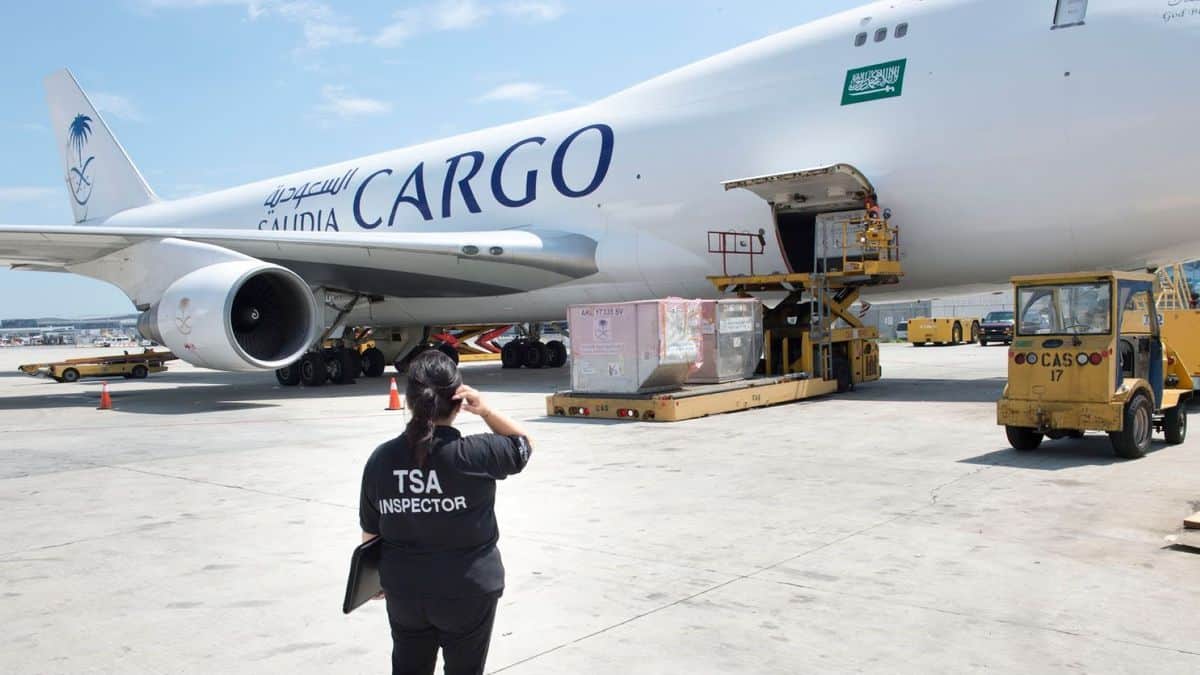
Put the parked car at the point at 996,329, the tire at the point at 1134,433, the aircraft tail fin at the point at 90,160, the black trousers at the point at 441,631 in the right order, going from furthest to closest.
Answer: the parked car at the point at 996,329, the aircraft tail fin at the point at 90,160, the tire at the point at 1134,433, the black trousers at the point at 441,631

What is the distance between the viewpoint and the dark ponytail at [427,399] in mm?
2376

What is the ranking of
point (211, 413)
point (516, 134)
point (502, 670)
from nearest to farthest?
point (502, 670) < point (211, 413) < point (516, 134)

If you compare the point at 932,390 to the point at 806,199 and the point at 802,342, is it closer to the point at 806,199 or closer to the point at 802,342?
the point at 802,342

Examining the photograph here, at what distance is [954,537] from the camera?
4828 mm

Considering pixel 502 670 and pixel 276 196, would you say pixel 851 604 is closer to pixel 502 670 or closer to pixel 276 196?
pixel 502 670

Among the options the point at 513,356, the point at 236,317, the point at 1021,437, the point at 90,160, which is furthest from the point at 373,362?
the point at 1021,437

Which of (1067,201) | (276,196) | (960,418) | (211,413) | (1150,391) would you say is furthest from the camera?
(276,196)

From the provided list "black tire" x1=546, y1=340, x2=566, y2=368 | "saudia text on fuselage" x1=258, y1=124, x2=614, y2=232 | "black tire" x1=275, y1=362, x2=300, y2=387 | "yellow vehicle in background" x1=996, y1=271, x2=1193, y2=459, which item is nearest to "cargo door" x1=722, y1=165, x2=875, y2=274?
"saudia text on fuselage" x1=258, y1=124, x2=614, y2=232

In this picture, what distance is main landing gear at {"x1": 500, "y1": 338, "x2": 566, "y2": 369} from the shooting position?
22.7m

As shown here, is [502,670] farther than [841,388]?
No

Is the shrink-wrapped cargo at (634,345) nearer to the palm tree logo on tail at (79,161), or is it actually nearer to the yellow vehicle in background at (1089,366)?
the yellow vehicle in background at (1089,366)

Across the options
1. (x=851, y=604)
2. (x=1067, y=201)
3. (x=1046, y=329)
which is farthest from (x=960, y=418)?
(x=851, y=604)

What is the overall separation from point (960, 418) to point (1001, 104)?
12.1 feet

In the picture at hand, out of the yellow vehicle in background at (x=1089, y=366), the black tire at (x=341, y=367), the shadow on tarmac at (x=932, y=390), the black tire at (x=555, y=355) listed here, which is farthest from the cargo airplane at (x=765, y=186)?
the black tire at (x=555, y=355)
